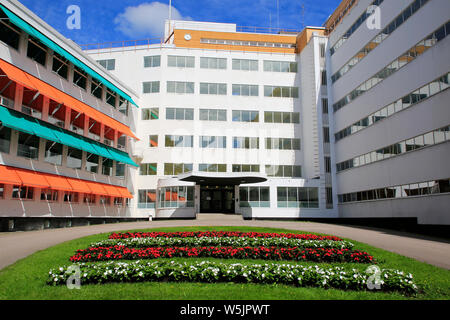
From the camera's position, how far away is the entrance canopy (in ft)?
117

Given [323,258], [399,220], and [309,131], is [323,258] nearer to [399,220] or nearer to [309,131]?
[399,220]

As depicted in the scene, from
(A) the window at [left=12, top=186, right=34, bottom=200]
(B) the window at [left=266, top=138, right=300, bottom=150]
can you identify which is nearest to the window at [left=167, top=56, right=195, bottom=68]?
(B) the window at [left=266, top=138, right=300, bottom=150]

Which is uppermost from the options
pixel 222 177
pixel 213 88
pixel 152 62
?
pixel 152 62

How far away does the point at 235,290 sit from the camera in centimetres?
914

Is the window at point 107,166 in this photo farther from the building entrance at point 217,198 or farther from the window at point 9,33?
the window at point 9,33

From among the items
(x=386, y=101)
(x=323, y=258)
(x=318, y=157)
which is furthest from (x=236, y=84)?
(x=323, y=258)

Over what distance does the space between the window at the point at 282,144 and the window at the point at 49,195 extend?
25.9m

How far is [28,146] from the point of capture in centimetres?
2717

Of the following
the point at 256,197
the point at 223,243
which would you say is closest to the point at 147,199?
the point at 256,197

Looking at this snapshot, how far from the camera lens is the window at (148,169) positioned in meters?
43.9

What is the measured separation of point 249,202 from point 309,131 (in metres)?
11.9

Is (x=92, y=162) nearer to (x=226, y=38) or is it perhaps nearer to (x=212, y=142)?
(x=212, y=142)

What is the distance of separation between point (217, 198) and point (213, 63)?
59.9ft
